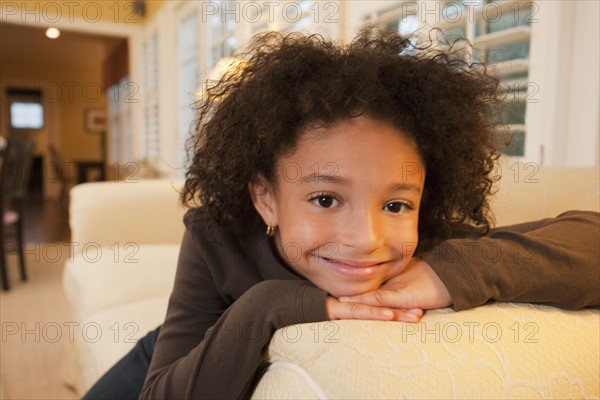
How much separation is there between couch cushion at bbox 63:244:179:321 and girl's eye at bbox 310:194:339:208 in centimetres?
84

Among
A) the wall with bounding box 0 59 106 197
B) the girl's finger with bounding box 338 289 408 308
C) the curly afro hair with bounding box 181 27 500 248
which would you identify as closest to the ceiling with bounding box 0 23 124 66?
the wall with bounding box 0 59 106 197

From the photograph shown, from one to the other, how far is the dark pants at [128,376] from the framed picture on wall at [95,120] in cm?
869

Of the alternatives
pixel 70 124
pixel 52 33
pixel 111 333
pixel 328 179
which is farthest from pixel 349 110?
pixel 70 124

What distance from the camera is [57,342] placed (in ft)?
5.89

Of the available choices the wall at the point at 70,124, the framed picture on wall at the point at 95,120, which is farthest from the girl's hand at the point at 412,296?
the framed picture on wall at the point at 95,120

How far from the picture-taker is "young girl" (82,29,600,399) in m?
0.51

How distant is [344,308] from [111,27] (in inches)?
180

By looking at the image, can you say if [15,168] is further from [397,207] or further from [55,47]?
[55,47]

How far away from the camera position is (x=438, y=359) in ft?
1.33

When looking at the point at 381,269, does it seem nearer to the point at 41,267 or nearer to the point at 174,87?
the point at 41,267

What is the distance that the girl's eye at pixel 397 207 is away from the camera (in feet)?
1.90

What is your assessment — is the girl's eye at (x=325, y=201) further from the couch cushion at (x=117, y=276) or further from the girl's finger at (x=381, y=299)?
the couch cushion at (x=117, y=276)

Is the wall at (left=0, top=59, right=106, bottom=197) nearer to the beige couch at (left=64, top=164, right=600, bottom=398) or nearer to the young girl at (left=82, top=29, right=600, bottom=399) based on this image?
the young girl at (left=82, top=29, right=600, bottom=399)

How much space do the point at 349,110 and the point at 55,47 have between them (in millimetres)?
6053
